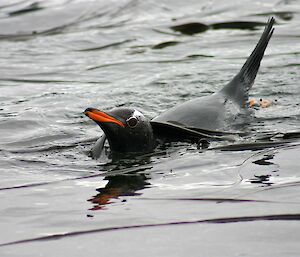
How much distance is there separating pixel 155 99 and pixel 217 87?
0.77 metres

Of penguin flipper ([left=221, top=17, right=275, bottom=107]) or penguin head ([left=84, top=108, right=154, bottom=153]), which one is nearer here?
penguin head ([left=84, top=108, right=154, bottom=153])

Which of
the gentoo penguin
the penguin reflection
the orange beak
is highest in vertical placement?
the orange beak

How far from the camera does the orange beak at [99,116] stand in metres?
4.93

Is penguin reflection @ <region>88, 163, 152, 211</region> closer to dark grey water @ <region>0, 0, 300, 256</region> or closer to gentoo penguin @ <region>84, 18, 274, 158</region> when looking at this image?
dark grey water @ <region>0, 0, 300, 256</region>

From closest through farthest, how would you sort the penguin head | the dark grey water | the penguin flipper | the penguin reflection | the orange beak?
1. the dark grey water
2. the penguin reflection
3. the orange beak
4. the penguin head
5. the penguin flipper

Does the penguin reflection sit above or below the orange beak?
below

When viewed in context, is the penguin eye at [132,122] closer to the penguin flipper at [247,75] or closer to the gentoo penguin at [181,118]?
the gentoo penguin at [181,118]

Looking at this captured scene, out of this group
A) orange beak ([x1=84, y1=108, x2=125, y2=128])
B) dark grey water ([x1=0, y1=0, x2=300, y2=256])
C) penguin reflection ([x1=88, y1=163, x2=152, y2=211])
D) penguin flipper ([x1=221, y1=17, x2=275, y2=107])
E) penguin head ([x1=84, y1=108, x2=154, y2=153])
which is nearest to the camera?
dark grey water ([x1=0, y1=0, x2=300, y2=256])

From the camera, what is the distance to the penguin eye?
5.35 m

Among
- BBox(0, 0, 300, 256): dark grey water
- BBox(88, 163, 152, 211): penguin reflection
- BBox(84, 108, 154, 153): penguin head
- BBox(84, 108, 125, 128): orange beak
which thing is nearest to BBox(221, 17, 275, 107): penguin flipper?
BBox(0, 0, 300, 256): dark grey water

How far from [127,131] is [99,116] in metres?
0.38

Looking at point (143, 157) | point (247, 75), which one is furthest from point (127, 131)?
point (247, 75)

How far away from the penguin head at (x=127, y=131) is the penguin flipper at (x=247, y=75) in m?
1.23

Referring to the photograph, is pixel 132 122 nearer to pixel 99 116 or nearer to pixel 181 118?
pixel 99 116
